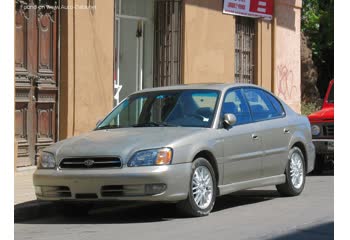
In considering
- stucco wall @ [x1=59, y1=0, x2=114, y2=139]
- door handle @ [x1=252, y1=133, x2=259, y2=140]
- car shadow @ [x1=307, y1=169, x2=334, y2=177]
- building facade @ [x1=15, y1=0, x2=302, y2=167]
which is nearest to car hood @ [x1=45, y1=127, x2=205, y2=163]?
door handle @ [x1=252, y1=133, x2=259, y2=140]

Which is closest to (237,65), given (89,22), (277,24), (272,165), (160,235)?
(277,24)

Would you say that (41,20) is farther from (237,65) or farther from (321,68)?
(321,68)

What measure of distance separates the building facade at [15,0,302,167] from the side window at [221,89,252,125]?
469 centimetres

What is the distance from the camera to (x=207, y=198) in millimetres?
10469

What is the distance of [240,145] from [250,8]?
11.1 m

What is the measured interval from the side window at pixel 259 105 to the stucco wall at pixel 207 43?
23.0ft

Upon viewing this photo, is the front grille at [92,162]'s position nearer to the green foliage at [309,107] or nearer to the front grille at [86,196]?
the front grille at [86,196]

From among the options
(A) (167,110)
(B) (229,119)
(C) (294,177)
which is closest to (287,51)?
(C) (294,177)

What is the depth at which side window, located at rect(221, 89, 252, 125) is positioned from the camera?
444 inches

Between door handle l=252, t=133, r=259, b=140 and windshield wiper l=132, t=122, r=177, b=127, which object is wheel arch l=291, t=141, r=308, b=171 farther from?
windshield wiper l=132, t=122, r=177, b=127

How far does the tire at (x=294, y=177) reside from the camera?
480 inches

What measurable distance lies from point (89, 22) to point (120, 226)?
7.14 m

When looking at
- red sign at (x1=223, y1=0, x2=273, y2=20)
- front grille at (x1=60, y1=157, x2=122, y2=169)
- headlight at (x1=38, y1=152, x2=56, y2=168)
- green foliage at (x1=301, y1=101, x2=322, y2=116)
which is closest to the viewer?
front grille at (x1=60, y1=157, x2=122, y2=169)
